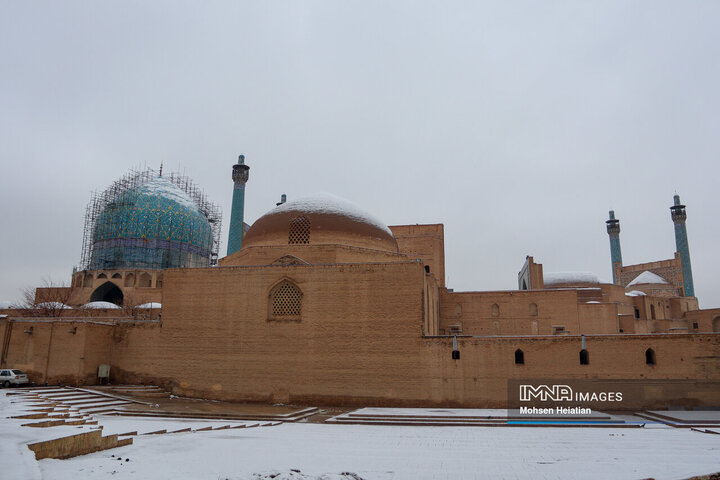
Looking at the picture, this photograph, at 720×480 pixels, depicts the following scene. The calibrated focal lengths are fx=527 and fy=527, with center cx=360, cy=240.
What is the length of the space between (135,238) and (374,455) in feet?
97.4

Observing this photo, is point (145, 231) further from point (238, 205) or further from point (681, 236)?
point (681, 236)

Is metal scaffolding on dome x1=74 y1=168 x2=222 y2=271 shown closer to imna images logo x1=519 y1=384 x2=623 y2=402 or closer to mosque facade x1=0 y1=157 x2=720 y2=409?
mosque facade x1=0 y1=157 x2=720 y2=409

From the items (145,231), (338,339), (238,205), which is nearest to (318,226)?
(338,339)

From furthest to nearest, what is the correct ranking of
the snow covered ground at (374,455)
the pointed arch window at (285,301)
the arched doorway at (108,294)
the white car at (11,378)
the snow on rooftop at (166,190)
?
the snow on rooftop at (166,190)
the arched doorway at (108,294)
the pointed arch window at (285,301)
the white car at (11,378)
the snow covered ground at (374,455)

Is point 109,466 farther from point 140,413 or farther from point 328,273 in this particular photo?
point 328,273

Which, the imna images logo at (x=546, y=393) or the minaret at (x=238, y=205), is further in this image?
the minaret at (x=238, y=205)

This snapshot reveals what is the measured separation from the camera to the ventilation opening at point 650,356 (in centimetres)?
1363

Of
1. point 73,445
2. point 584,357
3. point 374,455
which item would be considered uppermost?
point 584,357

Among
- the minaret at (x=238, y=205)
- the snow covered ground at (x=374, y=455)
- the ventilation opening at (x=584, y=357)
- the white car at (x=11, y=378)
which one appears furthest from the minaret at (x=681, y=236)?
the white car at (x=11, y=378)

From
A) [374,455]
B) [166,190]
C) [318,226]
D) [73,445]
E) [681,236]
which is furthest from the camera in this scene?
[681,236]

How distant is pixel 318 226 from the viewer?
17719 millimetres

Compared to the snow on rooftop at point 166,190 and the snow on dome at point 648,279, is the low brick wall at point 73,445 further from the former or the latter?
the snow on dome at point 648,279

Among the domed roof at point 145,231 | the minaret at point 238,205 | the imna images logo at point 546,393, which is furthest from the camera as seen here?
the domed roof at point 145,231

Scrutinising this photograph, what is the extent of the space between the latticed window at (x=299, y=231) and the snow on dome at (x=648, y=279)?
29821 millimetres
